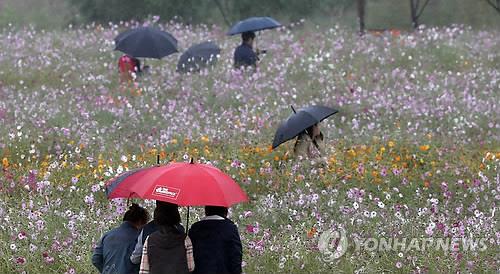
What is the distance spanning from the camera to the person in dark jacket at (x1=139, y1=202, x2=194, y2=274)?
5711 mm

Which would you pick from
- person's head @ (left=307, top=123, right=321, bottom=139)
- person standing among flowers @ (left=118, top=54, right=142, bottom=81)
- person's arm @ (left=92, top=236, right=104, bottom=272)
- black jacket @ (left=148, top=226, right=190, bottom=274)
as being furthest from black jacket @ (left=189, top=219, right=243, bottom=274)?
person standing among flowers @ (left=118, top=54, right=142, bottom=81)

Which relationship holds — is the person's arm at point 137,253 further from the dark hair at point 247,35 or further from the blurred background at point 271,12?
the blurred background at point 271,12

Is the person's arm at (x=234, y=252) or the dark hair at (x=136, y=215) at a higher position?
the dark hair at (x=136, y=215)

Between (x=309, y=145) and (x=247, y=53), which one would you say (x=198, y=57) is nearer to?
(x=247, y=53)

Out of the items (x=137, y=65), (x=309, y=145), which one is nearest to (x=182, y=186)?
(x=309, y=145)

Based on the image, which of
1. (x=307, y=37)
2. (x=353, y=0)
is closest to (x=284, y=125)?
(x=307, y=37)

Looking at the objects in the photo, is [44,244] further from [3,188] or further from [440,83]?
[440,83]

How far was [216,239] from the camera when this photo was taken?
5.82 meters

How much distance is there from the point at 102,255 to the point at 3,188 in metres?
3.66

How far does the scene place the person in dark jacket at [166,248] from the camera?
5.71 meters

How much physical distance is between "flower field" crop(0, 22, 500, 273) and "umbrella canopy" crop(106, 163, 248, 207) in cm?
154

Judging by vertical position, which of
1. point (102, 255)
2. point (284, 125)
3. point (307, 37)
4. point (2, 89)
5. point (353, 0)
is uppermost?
point (353, 0)

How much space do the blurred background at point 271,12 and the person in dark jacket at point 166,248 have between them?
60.2ft

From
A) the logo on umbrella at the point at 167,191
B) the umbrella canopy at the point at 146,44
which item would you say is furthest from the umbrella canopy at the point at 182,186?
the umbrella canopy at the point at 146,44
